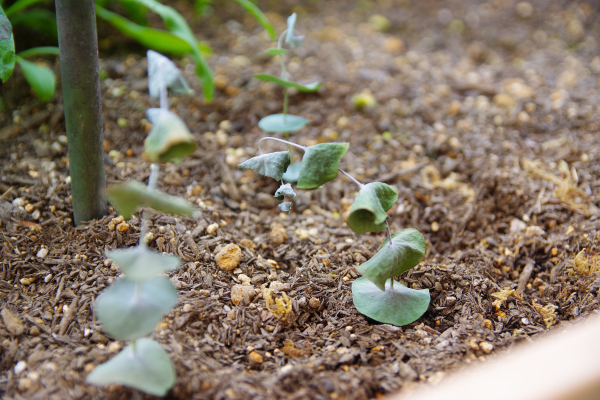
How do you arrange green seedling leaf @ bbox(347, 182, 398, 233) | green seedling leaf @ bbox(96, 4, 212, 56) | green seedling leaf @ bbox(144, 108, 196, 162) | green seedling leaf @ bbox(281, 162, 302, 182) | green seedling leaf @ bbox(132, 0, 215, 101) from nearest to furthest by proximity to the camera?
green seedling leaf @ bbox(144, 108, 196, 162) < green seedling leaf @ bbox(347, 182, 398, 233) < green seedling leaf @ bbox(281, 162, 302, 182) < green seedling leaf @ bbox(132, 0, 215, 101) < green seedling leaf @ bbox(96, 4, 212, 56)

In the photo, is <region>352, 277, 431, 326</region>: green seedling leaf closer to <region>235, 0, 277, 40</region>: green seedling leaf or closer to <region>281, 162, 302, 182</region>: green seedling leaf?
<region>281, 162, 302, 182</region>: green seedling leaf

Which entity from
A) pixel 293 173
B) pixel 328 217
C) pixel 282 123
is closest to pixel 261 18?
pixel 282 123

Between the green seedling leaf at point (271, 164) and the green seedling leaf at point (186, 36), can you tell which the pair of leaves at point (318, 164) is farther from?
the green seedling leaf at point (186, 36)

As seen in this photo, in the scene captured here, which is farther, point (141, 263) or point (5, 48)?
point (5, 48)

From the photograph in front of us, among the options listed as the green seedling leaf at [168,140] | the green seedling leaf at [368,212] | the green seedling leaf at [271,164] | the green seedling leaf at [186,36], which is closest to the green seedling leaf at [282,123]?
the green seedling leaf at [186,36]

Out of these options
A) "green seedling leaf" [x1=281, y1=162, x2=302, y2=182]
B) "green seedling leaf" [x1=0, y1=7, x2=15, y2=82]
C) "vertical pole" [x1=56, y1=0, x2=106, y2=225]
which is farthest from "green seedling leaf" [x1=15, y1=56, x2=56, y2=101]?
"green seedling leaf" [x1=281, y1=162, x2=302, y2=182]

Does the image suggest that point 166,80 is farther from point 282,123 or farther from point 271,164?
point 282,123
